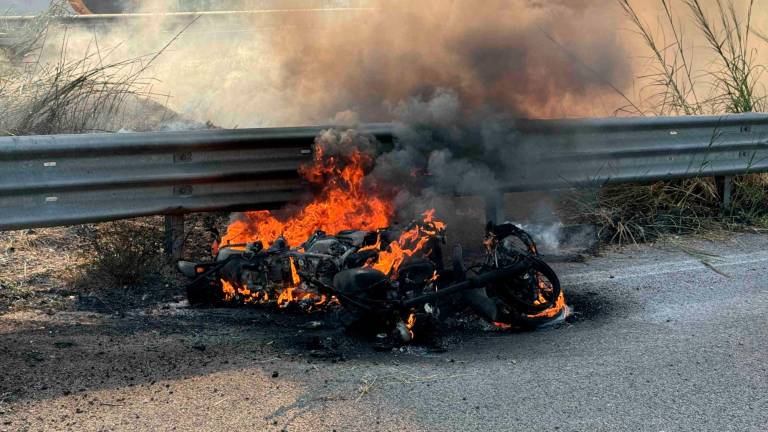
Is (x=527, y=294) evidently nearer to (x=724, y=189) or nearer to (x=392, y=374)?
(x=392, y=374)

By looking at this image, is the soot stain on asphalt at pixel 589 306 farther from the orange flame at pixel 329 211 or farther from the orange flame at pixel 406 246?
the orange flame at pixel 329 211

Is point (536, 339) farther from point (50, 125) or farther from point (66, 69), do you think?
point (66, 69)

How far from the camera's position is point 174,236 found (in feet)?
18.6

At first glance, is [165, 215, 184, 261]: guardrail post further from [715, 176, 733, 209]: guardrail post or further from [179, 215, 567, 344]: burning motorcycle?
[715, 176, 733, 209]: guardrail post

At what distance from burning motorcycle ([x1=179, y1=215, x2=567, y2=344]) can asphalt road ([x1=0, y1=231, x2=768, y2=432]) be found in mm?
190

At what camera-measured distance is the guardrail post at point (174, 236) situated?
566cm

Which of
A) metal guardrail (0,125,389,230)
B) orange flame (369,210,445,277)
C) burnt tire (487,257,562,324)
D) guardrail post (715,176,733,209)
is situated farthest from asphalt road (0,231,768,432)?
guardrail post (715,176,733,209)

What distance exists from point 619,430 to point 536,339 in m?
1.29

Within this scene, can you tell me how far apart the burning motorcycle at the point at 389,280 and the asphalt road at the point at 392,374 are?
0.19m

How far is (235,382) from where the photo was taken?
3.76 m

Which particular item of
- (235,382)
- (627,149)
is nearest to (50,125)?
(235,382)

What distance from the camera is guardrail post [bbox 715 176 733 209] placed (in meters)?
7.63

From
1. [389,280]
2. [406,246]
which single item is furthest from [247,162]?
[389,280]

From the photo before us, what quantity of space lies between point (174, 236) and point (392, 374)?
241 cm
